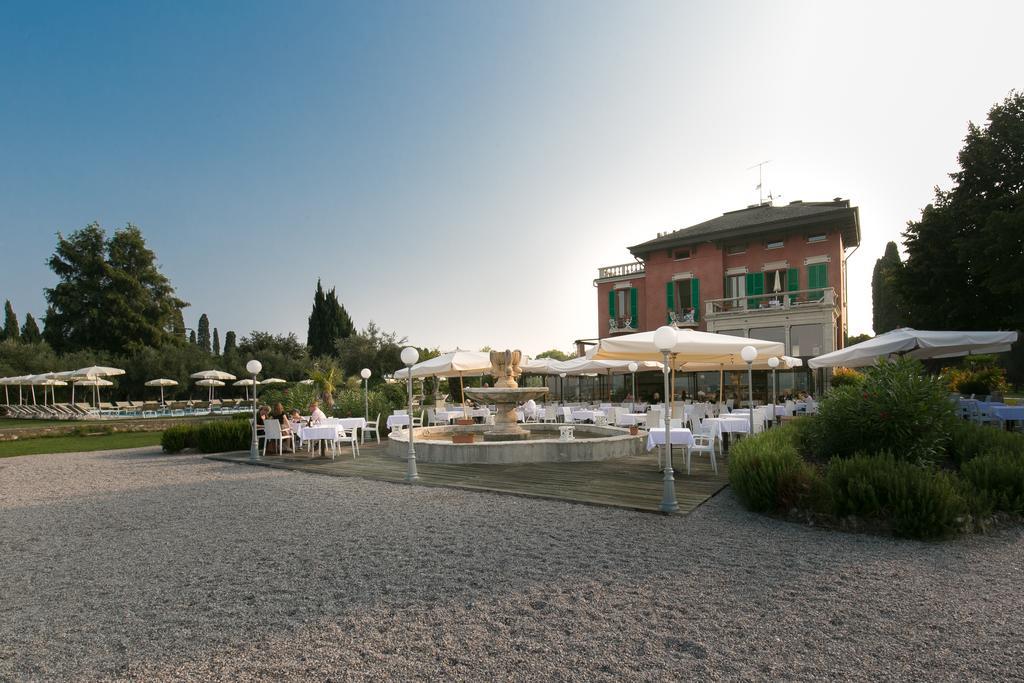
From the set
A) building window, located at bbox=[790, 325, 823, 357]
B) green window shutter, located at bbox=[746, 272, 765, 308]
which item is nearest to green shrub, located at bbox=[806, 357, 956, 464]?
building window, located at bbox=[790, 325, 823, 357]

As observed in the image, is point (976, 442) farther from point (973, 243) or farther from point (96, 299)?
point (96, 299)

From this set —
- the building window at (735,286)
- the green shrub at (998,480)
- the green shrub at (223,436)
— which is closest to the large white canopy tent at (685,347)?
the green shrub at (998,480)

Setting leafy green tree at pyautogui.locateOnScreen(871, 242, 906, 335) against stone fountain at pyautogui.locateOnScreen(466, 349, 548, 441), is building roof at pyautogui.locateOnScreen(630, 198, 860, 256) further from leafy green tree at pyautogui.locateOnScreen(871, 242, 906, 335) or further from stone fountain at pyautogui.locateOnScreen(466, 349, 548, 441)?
stone fountain at pyautogui.locateOnScreen(466, 349, 548, 441)

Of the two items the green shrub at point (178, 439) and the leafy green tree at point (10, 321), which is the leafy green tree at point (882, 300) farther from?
the leafy green tree at point (10, 321)

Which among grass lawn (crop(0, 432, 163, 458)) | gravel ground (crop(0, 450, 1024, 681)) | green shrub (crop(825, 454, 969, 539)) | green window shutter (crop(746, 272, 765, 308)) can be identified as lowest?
grass lawn (crop(0, 432, 163, 458))

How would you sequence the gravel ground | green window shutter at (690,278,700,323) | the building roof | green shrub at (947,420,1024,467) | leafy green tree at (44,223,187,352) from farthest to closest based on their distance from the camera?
leafy green tree at (44,223,187,352)
green window shutter at (690,278,700,323)
the building roof
green shrub at (947,420,1024,467)
the gravel ground

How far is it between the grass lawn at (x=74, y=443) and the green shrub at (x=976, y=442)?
61.9 ft

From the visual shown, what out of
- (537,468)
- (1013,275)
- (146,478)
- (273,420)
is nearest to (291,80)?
(273,420)

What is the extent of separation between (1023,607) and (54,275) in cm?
5453

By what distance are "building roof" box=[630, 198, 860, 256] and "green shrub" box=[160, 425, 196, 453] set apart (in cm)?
2507

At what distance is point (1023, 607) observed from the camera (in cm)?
365

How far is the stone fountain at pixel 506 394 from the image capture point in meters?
11.8

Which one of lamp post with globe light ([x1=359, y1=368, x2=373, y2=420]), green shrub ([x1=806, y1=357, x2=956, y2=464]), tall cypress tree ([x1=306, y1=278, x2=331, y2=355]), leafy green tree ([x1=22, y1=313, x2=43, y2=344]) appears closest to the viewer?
green shrub ([x1=806, y1=357, x2=956, y2=464])

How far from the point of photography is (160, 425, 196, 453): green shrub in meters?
13.6
